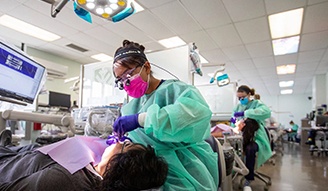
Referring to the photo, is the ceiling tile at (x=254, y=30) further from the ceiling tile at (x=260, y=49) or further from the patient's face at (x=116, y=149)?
the patient's face at (x=116, y=149)

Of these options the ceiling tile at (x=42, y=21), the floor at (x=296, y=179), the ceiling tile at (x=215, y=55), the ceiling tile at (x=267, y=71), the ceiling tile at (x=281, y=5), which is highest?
the ceiling tile at (x=281, y=5)

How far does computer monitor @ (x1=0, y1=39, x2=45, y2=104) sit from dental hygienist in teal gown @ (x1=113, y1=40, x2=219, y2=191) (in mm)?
811

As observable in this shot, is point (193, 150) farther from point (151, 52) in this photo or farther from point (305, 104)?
point (305, 104)

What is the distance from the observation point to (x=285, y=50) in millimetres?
4969

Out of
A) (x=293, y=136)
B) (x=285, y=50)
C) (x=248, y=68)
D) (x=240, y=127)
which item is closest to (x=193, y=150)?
(x=240, y=127)

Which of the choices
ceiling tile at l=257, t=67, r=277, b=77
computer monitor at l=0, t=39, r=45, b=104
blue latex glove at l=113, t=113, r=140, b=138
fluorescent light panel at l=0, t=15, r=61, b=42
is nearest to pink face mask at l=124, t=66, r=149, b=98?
blue latex glove at l=113, t=113, r=140, b=138

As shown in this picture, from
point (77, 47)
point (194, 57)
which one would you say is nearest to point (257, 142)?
point (194, 57)

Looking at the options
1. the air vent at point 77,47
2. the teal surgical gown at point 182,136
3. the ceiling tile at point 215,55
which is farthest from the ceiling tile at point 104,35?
the teal surgical gown at point 182,136

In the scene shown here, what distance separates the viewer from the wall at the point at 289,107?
11658 millimetres

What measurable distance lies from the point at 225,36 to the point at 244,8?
104cm

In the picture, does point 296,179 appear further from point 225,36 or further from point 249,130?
point 225,36

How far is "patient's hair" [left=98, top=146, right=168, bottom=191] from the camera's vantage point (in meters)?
0.77

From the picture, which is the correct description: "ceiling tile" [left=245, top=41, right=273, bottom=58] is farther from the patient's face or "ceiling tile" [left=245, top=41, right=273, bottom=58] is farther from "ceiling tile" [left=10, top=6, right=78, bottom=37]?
the patient's face

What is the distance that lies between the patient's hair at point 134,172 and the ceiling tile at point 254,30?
335 cm
